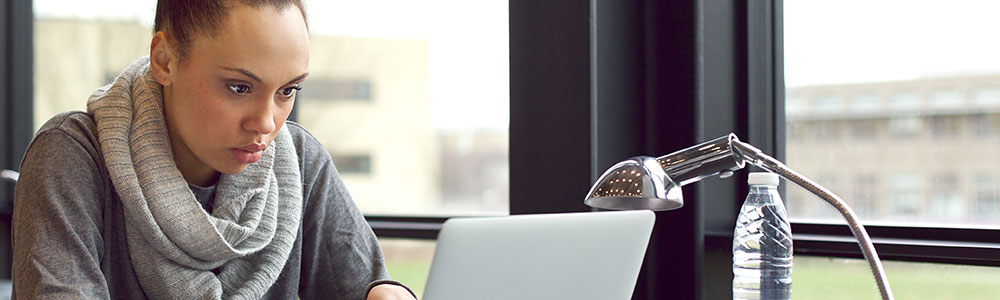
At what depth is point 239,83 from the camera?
4.27ft

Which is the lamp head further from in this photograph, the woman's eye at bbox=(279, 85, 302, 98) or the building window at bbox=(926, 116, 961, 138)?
the building window at bbox=(926, 116, 961, 138)

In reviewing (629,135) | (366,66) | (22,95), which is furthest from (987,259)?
(22,95)

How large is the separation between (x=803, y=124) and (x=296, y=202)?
950 mm

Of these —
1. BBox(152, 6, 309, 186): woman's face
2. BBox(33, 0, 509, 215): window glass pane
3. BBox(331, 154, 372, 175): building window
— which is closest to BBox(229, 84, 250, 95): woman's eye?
BBox(152, 6, 309, 186): woman's face

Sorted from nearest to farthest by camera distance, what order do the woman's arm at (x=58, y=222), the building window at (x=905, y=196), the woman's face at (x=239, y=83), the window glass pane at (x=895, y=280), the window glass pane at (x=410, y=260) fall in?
the woman's arm at (x=58, y=222)
the woman's face at (x=239, y=83)
the window glass pane at (x=895, y=280)
the building window at (x=905, y=196)
the window glass pane at (x=410, y=260)

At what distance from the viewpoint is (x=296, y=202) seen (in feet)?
4.86

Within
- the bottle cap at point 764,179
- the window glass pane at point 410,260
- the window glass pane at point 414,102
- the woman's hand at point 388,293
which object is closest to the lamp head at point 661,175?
the bottle cap at point 764,179

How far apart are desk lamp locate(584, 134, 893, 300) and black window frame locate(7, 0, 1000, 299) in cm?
63

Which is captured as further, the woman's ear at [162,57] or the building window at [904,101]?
the building window at [904,101]

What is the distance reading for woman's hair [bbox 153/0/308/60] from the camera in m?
1.30

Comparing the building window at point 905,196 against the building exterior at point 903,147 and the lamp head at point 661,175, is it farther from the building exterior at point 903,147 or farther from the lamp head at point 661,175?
the lamp head at point 661,175

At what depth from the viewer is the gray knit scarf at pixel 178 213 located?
1.33 m

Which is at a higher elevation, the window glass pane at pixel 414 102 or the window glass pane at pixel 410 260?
the window glass pane at pixel 414 102

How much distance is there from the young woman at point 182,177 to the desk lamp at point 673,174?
39cm
